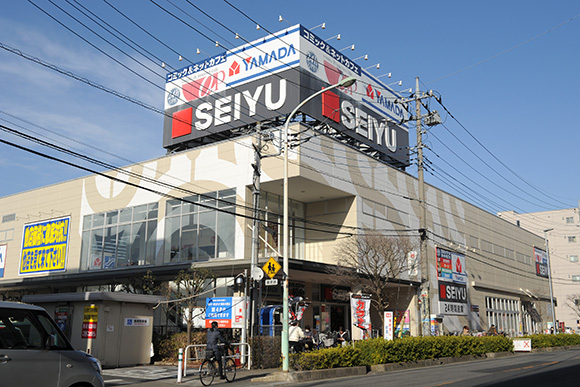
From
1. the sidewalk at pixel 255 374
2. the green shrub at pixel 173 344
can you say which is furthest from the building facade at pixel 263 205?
the sidewalk at pixel 255 374

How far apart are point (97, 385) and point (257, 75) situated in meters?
30.4

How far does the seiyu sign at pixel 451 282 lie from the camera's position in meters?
42.3

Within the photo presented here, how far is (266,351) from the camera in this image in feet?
66.8

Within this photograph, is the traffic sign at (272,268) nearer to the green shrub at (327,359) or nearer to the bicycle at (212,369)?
the green shrub at (327,359)

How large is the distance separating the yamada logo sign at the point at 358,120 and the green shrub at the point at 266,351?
17911 millimetres

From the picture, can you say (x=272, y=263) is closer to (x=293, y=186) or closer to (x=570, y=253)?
(x=293, y=186)

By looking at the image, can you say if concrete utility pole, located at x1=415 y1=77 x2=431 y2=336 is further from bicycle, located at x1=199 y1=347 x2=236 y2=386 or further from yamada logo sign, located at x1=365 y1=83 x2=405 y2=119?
yamada logo sign, located at x1=365 y1=83 x2=405 y2=119

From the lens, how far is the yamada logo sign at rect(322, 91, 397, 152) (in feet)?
119

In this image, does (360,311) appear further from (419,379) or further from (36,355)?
(36,355)

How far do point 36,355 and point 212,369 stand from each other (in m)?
8.77

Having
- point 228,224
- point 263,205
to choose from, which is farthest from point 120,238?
point 263,205

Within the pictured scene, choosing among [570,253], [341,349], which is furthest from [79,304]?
[570,253]

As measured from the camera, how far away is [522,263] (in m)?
60.0

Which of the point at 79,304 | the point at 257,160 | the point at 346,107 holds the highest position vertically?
the point at 346,107
